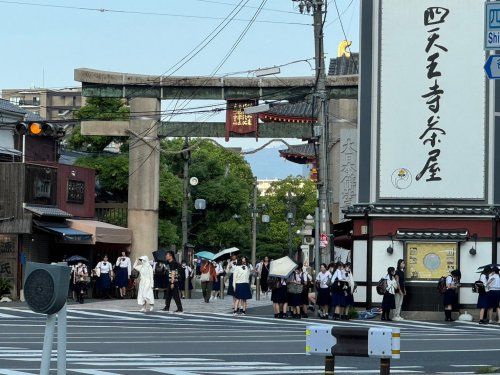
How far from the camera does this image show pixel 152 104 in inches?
1908

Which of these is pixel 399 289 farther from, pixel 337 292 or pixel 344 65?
pixel 344 65

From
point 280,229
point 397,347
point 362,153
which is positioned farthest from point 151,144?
point 280,229

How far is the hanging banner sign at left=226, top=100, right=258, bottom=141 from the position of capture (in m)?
48.5

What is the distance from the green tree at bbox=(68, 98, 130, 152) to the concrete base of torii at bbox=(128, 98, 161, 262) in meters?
10.1

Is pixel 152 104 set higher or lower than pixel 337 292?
higher

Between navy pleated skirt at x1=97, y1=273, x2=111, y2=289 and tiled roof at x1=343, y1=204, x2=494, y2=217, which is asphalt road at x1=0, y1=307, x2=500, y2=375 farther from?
navy pleated skirt at x1=97, y1=273, x2=111, y2=289

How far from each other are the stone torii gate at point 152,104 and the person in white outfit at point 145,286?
31.0ft

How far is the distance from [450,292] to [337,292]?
12.3 ft

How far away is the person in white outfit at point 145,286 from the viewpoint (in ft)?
126

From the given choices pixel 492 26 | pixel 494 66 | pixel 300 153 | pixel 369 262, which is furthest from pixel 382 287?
pixel 300 153

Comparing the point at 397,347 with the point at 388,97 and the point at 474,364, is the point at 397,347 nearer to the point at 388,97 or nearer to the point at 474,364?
the point at 474,364

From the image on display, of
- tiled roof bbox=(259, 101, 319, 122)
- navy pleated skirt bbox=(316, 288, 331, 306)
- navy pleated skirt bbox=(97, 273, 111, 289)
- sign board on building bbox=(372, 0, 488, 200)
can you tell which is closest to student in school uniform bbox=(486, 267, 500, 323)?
sign board on building bbox=(372, 0, 488, 200)

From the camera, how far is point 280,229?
385 feet

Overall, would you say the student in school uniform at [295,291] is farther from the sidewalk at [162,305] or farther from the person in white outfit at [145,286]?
the person in white outfit at [145,286]
